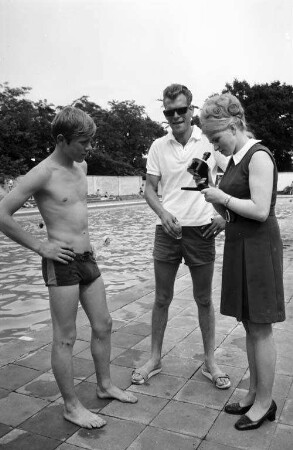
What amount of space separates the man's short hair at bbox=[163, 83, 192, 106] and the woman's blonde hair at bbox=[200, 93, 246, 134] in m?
0.71

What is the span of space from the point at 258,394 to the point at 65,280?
1407mm

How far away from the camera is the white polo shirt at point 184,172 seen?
11.5 ft

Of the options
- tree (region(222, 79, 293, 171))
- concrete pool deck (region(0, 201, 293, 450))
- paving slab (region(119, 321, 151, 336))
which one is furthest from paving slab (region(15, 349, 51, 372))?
tree (region(222, 79, 293, 171))

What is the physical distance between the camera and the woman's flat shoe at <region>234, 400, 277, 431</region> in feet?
9.07

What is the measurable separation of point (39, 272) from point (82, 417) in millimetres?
6093

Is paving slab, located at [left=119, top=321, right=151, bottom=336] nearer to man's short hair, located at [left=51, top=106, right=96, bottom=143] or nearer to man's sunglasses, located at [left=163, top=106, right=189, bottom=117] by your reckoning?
man's sunglasses, located at [left=163, top=106, right=189, bottom=117]

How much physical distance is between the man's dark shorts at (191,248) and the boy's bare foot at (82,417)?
49.7 inches

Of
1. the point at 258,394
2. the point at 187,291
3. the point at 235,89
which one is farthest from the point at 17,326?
the point at 235,89

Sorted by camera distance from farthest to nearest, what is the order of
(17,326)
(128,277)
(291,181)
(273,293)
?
(291,181), (128,277), (17,326), (273,293)

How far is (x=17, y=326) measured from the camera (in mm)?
5457

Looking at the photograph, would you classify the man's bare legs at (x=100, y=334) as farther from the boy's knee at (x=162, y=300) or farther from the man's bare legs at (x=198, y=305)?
the boy's knee at (x=162, y=300)

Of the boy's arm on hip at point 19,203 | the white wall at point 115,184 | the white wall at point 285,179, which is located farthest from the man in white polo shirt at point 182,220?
the white wall at point 285,179

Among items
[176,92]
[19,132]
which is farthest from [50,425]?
[19,132]

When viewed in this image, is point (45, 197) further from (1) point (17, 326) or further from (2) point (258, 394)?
(1) point (17, 326)
